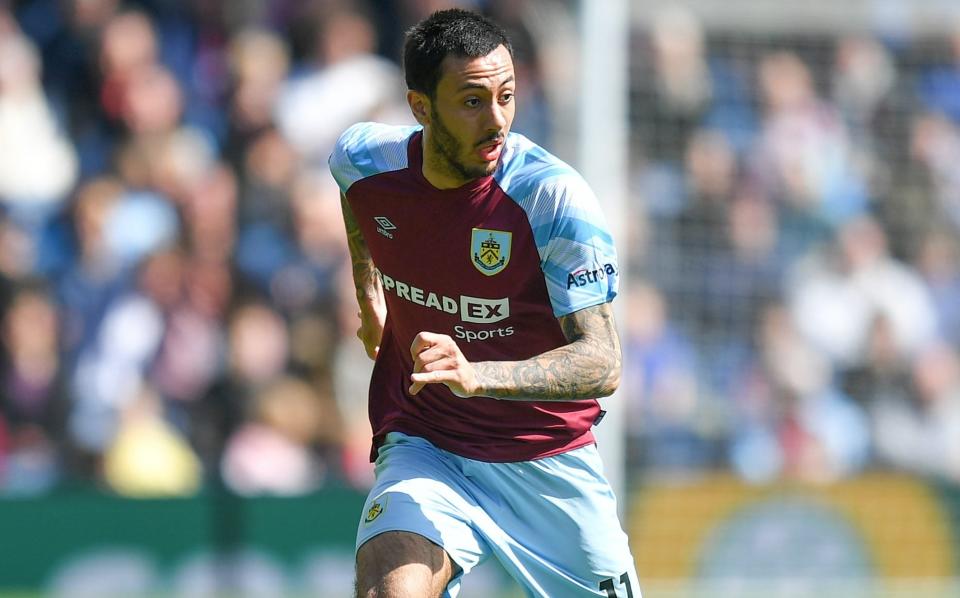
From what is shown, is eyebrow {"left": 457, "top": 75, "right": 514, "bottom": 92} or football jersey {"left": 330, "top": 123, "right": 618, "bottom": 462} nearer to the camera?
eyebrow {"left": 457, "top": 75, "right": 514, "bottom": 92}

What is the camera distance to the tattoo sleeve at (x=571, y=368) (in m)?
4.46

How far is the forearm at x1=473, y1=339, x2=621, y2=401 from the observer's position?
175 inches

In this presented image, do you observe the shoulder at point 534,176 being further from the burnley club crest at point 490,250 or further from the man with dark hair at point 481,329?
the burnley club crest at point 490,250

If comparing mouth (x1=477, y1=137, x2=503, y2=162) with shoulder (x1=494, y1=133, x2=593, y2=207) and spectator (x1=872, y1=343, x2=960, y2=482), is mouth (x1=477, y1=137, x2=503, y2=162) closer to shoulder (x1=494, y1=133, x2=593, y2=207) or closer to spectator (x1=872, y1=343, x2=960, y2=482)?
shoulder (x1=494, y1=133, x2=593, y2=207)

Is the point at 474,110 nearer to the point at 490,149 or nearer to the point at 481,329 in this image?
the point at 490,149

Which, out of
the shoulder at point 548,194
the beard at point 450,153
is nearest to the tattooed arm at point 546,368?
the shoulder at point 548,194

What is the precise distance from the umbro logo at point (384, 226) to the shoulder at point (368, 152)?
0.17 meters

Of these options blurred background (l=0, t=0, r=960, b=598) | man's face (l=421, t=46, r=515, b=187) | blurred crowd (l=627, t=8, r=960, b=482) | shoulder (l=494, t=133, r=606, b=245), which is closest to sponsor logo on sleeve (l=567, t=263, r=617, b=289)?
shoulder (l=494, t=133, r=606, b=245)

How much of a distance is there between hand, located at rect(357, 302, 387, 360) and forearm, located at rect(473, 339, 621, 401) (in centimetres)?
116

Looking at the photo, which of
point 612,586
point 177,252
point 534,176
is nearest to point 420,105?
point 534,176

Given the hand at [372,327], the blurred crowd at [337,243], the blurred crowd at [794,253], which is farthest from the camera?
the blurred crowd at [794,253]

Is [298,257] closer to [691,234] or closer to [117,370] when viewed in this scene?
[117,370]

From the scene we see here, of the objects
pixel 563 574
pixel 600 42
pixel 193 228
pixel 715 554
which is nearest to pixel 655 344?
pixel 715 554

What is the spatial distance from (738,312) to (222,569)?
4.33m
